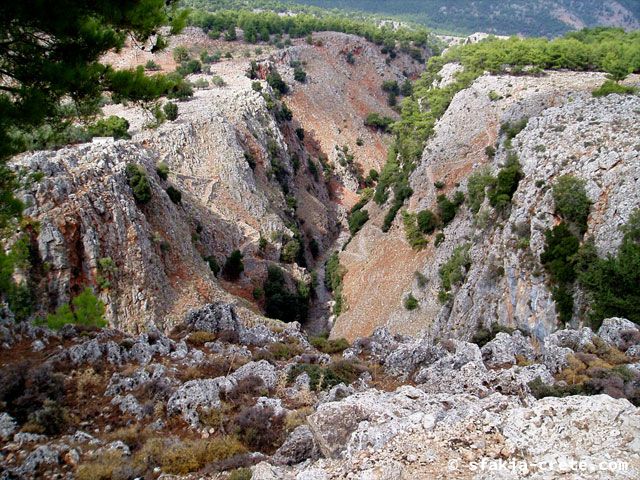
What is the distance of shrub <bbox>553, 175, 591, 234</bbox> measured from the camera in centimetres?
2484

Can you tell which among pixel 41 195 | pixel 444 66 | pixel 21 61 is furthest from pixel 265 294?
pixel 444 66

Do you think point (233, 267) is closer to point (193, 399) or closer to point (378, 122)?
point (193, 399)

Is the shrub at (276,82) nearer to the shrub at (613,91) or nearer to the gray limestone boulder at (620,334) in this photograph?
the shrub at (613,91)

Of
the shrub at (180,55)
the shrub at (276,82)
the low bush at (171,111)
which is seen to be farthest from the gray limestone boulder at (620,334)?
the shrub at (180,55)

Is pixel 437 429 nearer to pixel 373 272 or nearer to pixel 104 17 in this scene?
pixel 104 17

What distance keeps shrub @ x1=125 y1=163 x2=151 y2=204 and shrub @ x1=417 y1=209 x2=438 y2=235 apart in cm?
1940

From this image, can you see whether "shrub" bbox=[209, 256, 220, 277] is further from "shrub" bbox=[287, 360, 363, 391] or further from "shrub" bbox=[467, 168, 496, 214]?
"shrub" bbox=[287, 360, 363, 391]

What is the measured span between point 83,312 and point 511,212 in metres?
22.6

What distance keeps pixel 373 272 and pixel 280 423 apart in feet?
104

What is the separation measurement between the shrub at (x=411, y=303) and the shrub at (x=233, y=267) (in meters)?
12.5

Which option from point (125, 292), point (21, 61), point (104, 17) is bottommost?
point (125, 292)

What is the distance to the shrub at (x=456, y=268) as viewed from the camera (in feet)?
106

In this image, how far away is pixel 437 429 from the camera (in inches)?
316

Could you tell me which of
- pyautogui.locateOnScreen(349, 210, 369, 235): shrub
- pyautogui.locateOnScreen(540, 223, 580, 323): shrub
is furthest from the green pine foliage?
pyautogui.locateOnScreen(349, 210, 369, 235): shrub
